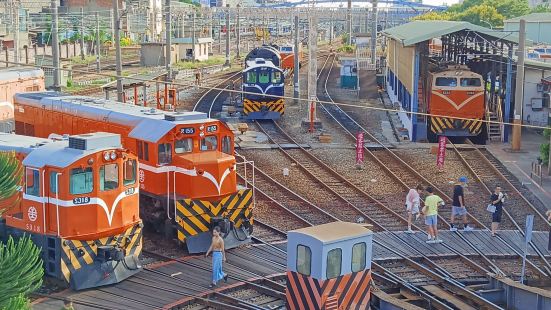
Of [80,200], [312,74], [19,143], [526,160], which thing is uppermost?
[312,74]

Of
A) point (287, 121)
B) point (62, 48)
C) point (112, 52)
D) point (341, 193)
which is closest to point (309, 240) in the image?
point (341, 193)

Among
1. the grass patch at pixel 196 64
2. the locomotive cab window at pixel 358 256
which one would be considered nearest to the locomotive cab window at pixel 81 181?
the locomotive cab window at pixel 358 256

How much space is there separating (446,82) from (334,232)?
19.1 meters

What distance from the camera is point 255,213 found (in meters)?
18.9

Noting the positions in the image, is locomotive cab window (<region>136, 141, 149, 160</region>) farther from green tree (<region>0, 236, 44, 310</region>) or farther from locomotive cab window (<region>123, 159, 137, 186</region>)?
green tree (<region>0, 236, 44, 310</region>)

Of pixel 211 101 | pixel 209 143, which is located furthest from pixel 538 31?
pixel 209 143

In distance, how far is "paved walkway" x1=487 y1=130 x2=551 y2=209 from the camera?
2148 cm

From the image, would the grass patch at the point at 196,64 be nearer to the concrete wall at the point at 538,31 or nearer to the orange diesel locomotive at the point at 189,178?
the concrete wall at the point at 538,31

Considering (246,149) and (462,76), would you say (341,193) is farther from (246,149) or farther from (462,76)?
(462,76)

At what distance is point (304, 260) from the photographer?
11711 millimetres

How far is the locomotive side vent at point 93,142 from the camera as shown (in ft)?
44.5

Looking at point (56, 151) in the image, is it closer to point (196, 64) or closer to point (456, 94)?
point (456, 94)

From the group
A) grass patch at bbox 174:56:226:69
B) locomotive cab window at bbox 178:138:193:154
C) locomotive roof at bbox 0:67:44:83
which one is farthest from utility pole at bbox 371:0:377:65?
locomotive cab window at bbox 178:138:193:154

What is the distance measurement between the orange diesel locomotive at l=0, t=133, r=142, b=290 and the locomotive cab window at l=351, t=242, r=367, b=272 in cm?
420
